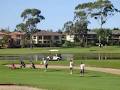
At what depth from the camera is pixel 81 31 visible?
6791 inches

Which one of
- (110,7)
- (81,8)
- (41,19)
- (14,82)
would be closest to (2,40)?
(41,19)

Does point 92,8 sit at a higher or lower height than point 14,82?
higher

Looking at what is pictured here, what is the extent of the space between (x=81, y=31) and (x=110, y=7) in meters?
28.6

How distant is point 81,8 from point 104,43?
2410 centimetres

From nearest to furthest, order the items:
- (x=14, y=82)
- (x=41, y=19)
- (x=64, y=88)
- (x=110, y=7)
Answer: (x=64, y=88) < (x=14, y=82) < (x=110, y=7) < (x=41, y=19)

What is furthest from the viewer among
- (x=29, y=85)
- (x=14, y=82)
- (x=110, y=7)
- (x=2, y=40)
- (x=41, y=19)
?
(x=41, y=19)

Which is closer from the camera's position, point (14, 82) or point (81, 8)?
point (14, 82)

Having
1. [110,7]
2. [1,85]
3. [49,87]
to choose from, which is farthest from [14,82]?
[110,7]

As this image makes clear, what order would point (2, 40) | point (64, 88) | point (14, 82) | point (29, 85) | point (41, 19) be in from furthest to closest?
point (41, 19)
point (2, 40)
point (14, 82)
point (29, 85)
point (64, 88)

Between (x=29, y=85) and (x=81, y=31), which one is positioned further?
(x=81, y=31)

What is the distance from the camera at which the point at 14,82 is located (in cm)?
3891

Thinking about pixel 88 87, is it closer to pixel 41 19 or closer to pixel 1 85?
pixel 1 85

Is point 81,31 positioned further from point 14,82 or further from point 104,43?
point 14,82

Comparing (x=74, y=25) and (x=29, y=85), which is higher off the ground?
(x=74, y=25)
